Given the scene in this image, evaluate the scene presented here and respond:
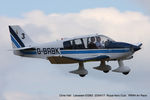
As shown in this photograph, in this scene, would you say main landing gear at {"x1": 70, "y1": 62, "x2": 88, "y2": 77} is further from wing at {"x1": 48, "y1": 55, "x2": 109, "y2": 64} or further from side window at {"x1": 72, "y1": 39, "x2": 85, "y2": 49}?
side window at {"x1": 72, "y1": 39, "x2": 85, "y2": 49}

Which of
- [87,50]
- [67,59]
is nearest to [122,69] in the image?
[87,50]

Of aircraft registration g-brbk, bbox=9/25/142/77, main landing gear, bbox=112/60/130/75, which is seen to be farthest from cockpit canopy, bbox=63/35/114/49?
main landing gear, bbox=112/60/130/75

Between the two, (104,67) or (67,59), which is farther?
(104,67)

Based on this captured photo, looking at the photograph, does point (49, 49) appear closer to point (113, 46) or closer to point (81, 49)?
point (81, 49)

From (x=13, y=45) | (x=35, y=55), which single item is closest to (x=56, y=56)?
(x=35, y=55)

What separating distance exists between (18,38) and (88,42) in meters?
5.22

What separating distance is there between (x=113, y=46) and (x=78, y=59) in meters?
2.35

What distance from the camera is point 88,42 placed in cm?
2595

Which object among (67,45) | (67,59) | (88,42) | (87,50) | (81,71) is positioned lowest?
(81,71)

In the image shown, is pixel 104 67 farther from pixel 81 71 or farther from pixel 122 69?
pixel 81 71

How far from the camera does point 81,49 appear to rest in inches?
1028

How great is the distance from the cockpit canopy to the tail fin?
3294 mm

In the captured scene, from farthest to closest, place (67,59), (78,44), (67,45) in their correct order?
(67,45), (78,44), (67,59)

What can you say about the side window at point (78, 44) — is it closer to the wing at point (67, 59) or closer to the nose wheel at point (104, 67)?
the wing at point (67, 59)
